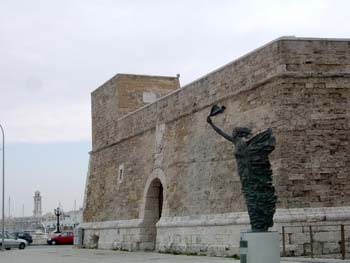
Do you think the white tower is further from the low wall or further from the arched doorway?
the arched doorway

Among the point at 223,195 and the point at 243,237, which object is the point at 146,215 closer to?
the point at 223,195

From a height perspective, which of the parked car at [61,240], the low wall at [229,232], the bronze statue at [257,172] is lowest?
the parked car at [61,240]

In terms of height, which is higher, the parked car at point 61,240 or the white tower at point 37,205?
the white tower at point 37,205

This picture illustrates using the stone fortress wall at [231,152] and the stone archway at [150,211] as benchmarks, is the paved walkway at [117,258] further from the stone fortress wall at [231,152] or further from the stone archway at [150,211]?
the stone archway at [150,211]

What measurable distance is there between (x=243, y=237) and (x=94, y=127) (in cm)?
2568

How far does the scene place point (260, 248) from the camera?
943 centimetres

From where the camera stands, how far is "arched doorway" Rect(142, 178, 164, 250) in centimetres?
2670

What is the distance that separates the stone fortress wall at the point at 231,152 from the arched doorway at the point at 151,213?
4 centimetres

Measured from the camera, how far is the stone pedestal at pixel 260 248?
30.8 feet

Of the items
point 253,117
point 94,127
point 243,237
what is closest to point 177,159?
point 253,117

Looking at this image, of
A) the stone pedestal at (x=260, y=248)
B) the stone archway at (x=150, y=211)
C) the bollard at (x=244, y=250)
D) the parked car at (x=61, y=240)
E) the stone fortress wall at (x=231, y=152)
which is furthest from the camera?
the parked car at (x=61, y=240)

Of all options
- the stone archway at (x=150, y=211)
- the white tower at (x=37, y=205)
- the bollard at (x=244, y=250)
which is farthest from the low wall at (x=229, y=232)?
the white tower at (x=37, y=205)

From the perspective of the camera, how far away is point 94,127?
3475cm

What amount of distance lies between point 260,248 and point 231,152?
11.1 meters
